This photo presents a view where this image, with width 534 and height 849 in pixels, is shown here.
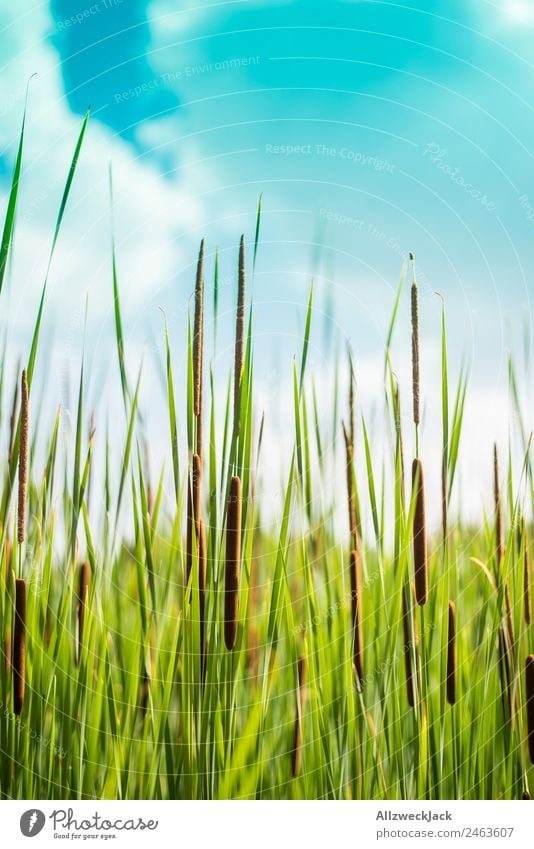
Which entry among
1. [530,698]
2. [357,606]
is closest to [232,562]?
[357,606]

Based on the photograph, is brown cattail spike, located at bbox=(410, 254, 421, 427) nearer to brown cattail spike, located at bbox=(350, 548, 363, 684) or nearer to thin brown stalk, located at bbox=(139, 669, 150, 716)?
brown cattail spike, located at bbox=(350, 548, 363, 684)

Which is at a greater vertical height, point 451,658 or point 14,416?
point 14,416

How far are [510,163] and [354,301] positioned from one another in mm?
524

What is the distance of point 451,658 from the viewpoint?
1.22 meters

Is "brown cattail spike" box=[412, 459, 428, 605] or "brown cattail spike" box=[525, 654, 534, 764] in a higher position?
"brown cattail spike" box=[412, 459, 428, 605]

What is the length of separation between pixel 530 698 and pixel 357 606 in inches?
17.0

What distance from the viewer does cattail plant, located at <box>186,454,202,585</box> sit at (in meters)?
1.16

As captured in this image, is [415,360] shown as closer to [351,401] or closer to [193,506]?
[351,401]

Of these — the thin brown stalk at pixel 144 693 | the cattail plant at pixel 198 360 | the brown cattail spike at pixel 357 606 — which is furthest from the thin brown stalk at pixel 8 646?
the brown cattail spike at pixel 357 606

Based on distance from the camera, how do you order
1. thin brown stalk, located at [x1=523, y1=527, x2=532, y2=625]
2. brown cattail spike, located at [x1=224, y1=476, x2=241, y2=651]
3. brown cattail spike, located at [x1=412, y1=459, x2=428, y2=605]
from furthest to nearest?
1. thin brown stalk, located at [x1=523, y1=527, x2=532, y2=625]
2. brown cattail spike, located at [x1=412, y1=459, x2=428, y2=605]
3. brown cattail spike, located at [x1=224, y1=476, x2=241, y2=651]

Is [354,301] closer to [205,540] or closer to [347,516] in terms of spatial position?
[347,516]

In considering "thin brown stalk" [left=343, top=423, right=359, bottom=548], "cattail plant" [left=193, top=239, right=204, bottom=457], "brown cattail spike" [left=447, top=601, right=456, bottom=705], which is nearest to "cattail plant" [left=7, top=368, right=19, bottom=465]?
"cattail plant" [left=193, top=239, right=204, bottom=457]

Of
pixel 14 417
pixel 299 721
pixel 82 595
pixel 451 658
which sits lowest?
pixel 299 721

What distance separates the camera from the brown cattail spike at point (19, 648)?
1.19 meters
